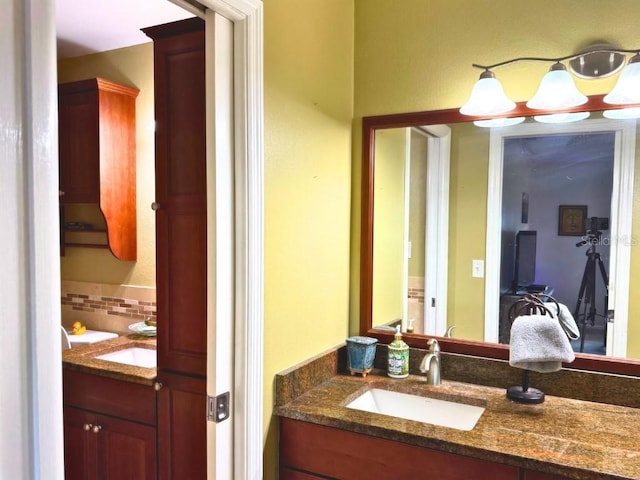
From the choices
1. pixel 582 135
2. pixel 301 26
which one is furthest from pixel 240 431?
pixel 582 135

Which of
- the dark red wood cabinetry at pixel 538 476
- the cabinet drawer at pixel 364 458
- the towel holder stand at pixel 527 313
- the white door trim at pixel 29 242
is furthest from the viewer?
the towel holder stand at pixel 527 313

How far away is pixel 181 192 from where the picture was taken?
1707 mm

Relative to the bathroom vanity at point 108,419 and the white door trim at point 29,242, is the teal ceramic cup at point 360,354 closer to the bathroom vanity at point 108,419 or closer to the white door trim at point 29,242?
the bathroom vanity at point 108,419

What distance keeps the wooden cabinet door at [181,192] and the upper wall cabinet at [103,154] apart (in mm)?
1060

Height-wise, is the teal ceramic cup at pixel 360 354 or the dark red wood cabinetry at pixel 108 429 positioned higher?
the teal ceramic cup at pixel 360 354

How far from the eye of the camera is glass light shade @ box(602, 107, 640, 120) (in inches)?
62.9

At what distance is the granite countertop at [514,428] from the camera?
4.06 feet

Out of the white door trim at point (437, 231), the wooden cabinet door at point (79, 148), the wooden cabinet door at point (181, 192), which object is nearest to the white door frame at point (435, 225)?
the white door trim at point (437, 231)

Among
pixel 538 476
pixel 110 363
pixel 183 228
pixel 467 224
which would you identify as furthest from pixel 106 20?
pixel 538 476

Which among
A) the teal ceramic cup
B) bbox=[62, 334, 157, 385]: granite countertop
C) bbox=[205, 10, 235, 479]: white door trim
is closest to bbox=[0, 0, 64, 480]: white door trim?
bbox=[205, 10, 235, 479]: white door trim

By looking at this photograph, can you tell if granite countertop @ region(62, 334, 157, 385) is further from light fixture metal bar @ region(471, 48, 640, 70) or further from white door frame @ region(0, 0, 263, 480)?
light fixture metal bar @ region(471, 48, 640, 70)

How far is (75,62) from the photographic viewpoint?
9.72 feet

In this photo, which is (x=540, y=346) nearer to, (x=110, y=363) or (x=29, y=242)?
(x=29, y=242)

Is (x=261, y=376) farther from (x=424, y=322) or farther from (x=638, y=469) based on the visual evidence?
(x=638, y=469)
